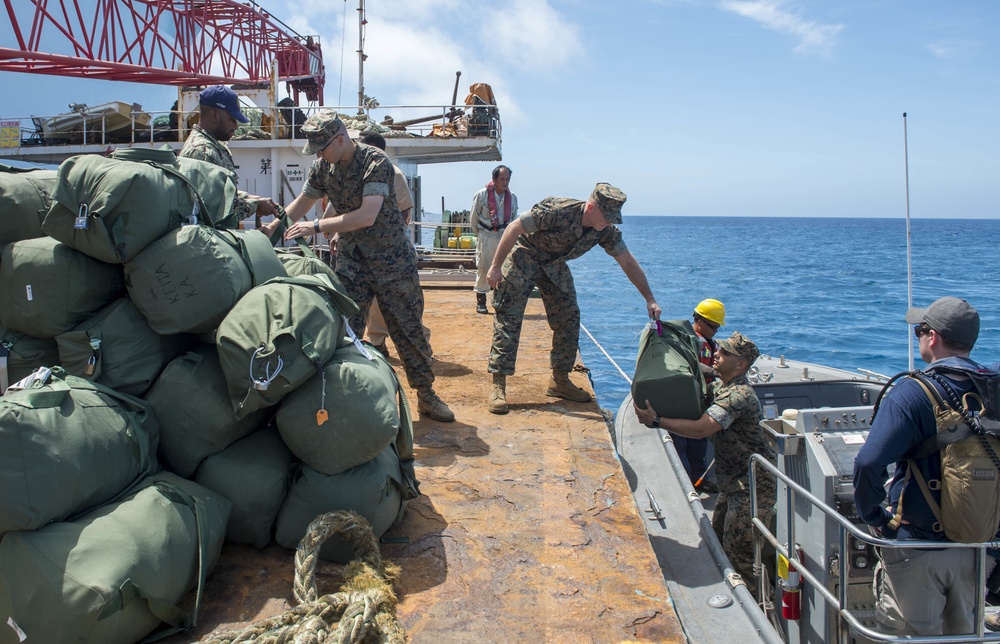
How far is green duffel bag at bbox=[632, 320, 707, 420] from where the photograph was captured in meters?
4.33

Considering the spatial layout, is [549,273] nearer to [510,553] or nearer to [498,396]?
[498,396]

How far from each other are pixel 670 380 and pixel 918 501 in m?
1.55

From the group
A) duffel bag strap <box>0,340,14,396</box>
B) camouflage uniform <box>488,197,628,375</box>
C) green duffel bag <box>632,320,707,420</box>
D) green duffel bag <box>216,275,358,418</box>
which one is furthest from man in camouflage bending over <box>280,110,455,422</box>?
duffel bag strap <box>0,340,14,396</box>

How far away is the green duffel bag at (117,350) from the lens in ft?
9.48

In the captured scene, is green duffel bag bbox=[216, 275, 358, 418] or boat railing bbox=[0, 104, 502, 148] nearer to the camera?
green duffel bag bbox=[216, 275, 358, 418]

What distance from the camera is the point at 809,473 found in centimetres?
373

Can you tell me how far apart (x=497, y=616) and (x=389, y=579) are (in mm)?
429

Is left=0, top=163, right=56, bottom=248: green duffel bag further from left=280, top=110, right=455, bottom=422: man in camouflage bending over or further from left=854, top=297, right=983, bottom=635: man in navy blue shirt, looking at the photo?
left=854, top=297, right=983, bottom=635: man in navy blue shirt

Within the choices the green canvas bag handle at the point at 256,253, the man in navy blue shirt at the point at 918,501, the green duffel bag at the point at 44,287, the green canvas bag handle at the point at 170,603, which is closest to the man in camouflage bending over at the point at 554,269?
the green canvas bag handle at the point at 256,253

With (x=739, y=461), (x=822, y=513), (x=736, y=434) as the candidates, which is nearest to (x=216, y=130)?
(x=736, y=434)

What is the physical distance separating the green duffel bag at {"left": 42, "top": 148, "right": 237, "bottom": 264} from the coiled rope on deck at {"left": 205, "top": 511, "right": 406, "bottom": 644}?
1287mm

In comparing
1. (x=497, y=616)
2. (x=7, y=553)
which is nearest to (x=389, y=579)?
(x=497, y=616)

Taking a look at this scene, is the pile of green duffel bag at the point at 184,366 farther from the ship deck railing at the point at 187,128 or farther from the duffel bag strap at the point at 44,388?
the ship deck railing at the point at 187,128

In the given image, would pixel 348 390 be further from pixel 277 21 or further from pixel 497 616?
pixel 277 21
